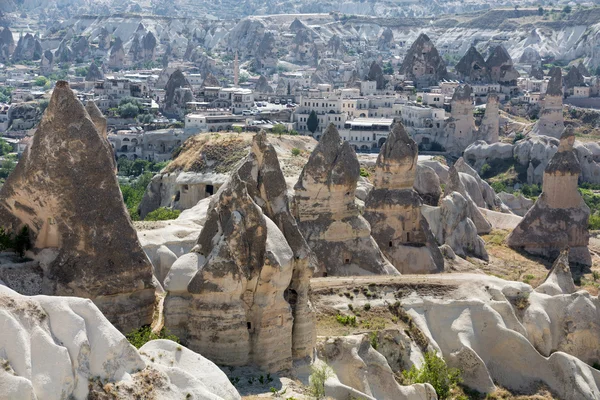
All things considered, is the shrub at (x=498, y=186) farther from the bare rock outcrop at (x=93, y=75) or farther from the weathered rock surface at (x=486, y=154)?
the bare rock outcrop at (x=93, y=75)

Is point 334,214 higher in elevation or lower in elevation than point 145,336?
lower

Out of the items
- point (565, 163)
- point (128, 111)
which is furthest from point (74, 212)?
point (128, 111)

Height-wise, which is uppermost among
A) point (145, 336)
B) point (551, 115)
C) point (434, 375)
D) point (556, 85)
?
point (145, 336)

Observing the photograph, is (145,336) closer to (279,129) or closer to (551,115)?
(279,129)

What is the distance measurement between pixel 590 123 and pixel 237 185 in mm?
88061

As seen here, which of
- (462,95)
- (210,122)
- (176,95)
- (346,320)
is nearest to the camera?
(346,320)

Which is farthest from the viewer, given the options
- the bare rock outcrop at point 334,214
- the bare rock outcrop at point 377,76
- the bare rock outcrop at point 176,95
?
the bare rock outcrop at point 377,76

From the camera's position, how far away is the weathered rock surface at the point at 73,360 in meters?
18.0

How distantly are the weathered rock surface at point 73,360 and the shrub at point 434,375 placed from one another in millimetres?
7871

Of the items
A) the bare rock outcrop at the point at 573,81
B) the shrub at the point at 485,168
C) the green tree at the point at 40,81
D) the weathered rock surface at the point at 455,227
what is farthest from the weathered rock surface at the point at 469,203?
the green tree at the point at 40,81

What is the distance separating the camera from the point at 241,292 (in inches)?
960

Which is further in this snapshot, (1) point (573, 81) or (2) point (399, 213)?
(1) point (573, 81)

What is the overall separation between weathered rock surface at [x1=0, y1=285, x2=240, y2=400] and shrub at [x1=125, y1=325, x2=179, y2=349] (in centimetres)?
198

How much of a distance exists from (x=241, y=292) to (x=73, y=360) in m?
5.94
